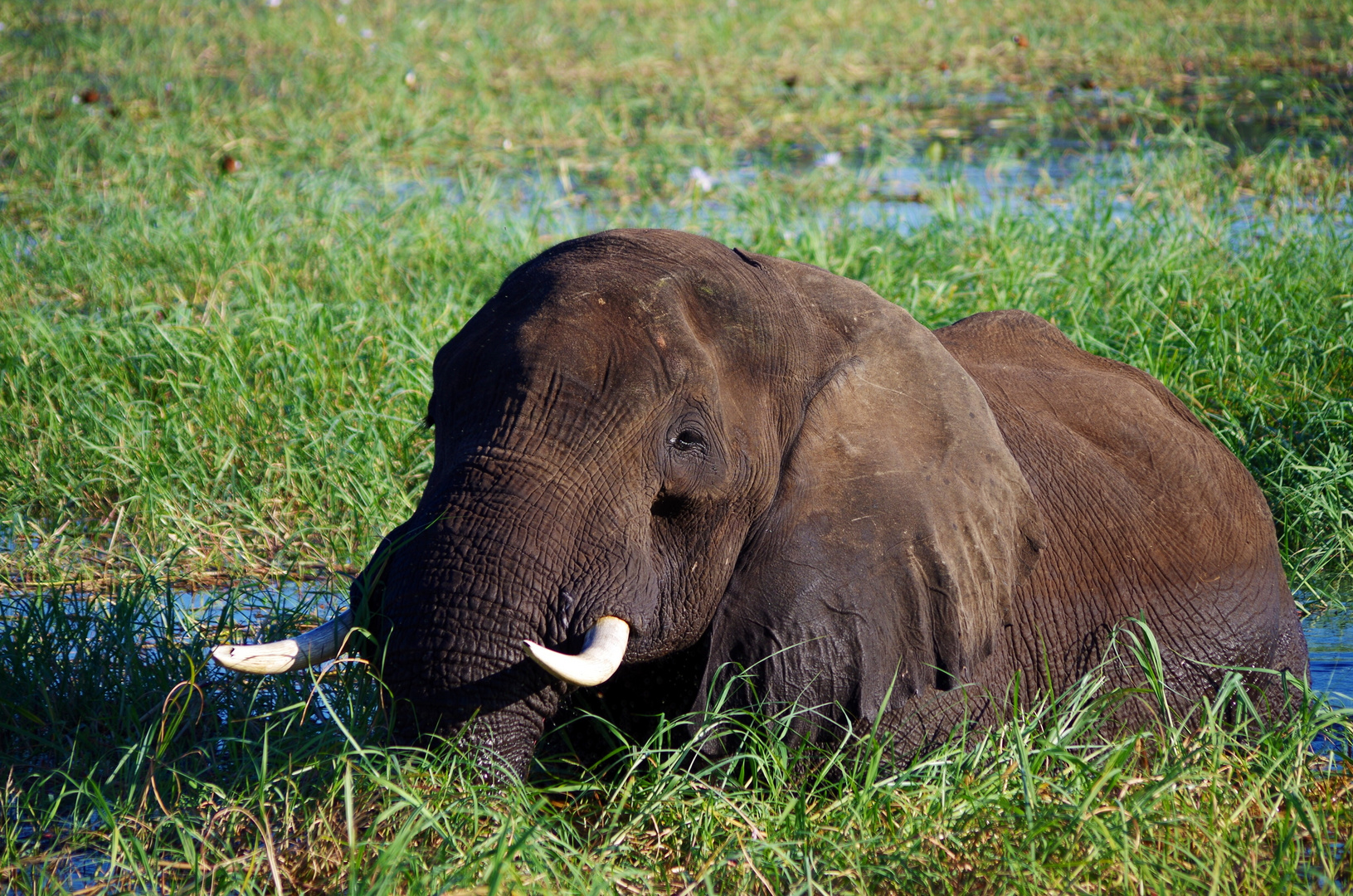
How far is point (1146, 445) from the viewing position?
409 cm

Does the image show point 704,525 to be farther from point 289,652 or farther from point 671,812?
point 289,652

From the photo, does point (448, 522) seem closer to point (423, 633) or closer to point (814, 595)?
point (423, 633)

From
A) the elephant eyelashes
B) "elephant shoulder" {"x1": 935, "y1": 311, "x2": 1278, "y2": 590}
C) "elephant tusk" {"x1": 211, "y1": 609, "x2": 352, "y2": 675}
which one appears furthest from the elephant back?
"elephant tusk" {"x1": 211, "y1": 609, "x2": 352, "y2": 675}

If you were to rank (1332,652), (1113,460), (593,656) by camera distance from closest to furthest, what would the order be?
(593,656) < (1113,460) < (1332,652)

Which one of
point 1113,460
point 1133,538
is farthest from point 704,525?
point 1113,460

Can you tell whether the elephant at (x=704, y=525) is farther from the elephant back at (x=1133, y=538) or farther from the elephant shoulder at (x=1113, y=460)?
the elephant shoulder at (x=1113, y=460)

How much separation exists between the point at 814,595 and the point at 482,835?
33.6 inches

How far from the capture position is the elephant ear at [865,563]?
10.3ft

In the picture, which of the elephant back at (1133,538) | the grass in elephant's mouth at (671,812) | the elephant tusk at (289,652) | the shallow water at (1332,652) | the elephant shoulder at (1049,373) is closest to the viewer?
the elephant tusk at (289,652)

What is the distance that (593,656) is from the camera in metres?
2.74

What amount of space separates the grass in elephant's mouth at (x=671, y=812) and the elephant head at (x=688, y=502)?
0.20 metres

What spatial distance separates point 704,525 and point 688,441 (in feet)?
0.62

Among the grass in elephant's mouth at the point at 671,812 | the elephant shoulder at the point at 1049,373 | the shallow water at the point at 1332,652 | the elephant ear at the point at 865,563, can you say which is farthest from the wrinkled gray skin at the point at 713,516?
the shallow water at the point at 1332,652

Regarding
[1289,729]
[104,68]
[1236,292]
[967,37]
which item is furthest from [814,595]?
[967,37]
